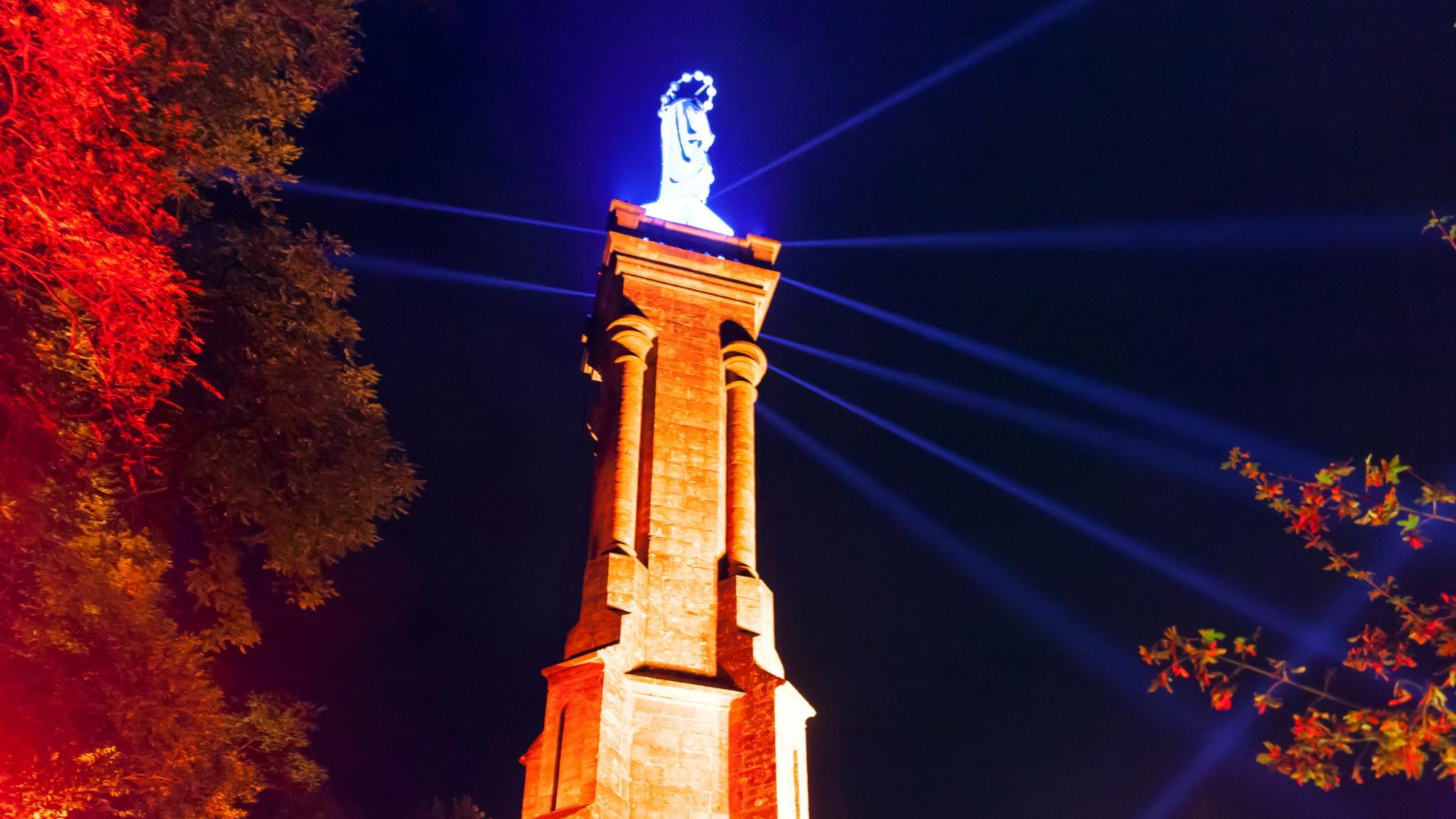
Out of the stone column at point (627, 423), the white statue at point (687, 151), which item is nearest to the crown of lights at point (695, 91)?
the white statue at point (687, 151)

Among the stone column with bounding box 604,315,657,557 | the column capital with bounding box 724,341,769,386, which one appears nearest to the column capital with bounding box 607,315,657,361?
the stone column with bounding box 604,315,657,557

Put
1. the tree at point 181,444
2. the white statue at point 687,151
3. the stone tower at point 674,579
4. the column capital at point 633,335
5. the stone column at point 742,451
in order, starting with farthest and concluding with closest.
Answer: the white statue at point 687,151, the column capital at point 633,335, the stone column at point 742,451, the stone tower at point 674,579, the tree at point 181,444

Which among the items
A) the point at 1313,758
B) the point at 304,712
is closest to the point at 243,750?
the point at 304,712

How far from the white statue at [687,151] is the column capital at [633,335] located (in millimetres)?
2571

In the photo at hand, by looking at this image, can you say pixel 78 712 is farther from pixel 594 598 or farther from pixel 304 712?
pixel 594 598

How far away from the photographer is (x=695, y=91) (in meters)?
17.4

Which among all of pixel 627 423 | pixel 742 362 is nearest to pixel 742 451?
pixel 742 362

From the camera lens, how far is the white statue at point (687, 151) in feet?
54.1

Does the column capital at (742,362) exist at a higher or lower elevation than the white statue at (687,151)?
lower

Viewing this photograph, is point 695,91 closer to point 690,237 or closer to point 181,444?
point 690,237

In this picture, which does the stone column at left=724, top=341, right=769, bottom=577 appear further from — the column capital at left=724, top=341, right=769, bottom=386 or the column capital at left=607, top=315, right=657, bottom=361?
the column capital at left=607, top=315, right=657, bottom=361

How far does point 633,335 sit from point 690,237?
6.82ft

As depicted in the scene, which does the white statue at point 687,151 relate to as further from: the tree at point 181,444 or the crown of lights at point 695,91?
the tree at point 181,444

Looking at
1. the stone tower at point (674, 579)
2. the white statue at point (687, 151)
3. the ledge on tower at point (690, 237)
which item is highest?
the white statue at point (687, 151)
